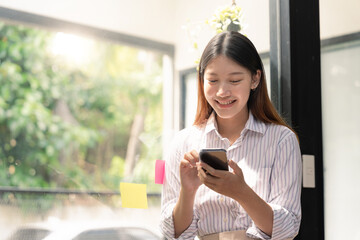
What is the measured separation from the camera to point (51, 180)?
1.47 meters

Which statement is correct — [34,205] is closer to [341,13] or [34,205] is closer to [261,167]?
[261,167]

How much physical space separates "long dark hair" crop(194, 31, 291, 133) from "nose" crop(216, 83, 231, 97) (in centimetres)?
7

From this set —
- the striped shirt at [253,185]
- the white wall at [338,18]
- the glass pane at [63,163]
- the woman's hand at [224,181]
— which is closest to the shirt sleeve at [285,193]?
the striped shirt at [253,185]

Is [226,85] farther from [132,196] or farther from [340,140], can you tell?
[340,140]

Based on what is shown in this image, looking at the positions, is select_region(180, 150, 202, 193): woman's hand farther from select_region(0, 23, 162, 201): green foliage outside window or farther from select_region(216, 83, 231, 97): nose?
select_region(0, 23, 162, 201): green foliage outside window

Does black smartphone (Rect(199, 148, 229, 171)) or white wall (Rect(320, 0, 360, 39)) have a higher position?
white wall (Rect(320, 0, 360, 39))

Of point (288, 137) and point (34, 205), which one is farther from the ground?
point (288, 137)

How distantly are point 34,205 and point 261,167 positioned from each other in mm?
651

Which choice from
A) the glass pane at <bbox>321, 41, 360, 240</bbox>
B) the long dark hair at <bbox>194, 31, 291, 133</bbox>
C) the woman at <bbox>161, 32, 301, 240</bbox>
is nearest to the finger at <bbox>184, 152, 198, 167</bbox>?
the woman at <bbox>161, 32, 301, 240</bbox>

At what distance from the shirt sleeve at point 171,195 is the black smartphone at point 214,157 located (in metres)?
0.20

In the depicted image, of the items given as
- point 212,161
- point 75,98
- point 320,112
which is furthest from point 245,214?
point 75,98

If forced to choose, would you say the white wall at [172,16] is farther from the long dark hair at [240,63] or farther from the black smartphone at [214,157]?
the black smartphone at [214,157]

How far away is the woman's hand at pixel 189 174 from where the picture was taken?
112cm

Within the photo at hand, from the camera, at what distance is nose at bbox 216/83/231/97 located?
1.17m
